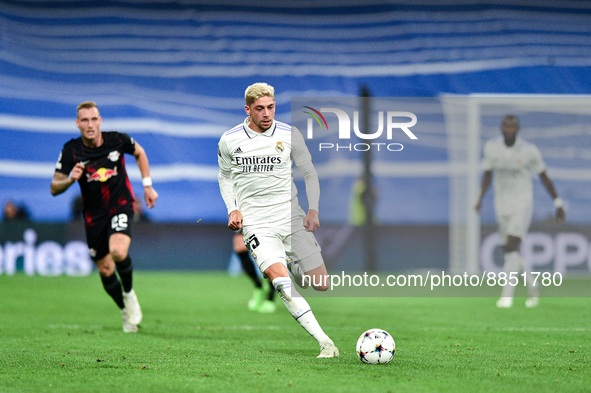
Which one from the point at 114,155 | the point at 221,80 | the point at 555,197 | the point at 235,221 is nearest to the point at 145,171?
the point at 114,155

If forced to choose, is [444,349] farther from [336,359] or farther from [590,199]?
[590,199]

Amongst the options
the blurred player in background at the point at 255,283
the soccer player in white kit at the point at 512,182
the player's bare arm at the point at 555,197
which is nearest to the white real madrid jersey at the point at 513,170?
the soccer player in white kit at the point at 512,182

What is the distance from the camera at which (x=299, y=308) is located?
551 centimetres

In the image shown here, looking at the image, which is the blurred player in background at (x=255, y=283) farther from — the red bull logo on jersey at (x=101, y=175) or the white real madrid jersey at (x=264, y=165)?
the white real madrid jersey at (x=264, y=165)

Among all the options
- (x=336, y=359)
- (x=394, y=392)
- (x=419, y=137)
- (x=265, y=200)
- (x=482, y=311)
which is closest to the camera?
(x=394, y=392)

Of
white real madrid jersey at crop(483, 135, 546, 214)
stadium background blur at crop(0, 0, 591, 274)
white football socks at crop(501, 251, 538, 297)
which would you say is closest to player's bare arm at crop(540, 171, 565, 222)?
white real madrid jersey at crop(483, 135, 546, 214)

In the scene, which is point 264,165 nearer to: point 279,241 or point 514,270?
point 279,241

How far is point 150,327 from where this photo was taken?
7.72 m

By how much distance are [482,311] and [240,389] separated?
5835 millimetres

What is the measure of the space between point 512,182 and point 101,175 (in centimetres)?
598

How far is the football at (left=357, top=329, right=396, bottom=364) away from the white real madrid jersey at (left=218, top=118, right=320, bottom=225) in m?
1.14

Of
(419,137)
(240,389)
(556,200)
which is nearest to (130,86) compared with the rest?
(419,137)

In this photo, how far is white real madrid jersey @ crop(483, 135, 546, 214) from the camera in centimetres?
1066

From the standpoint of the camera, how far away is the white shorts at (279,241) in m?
5.67
